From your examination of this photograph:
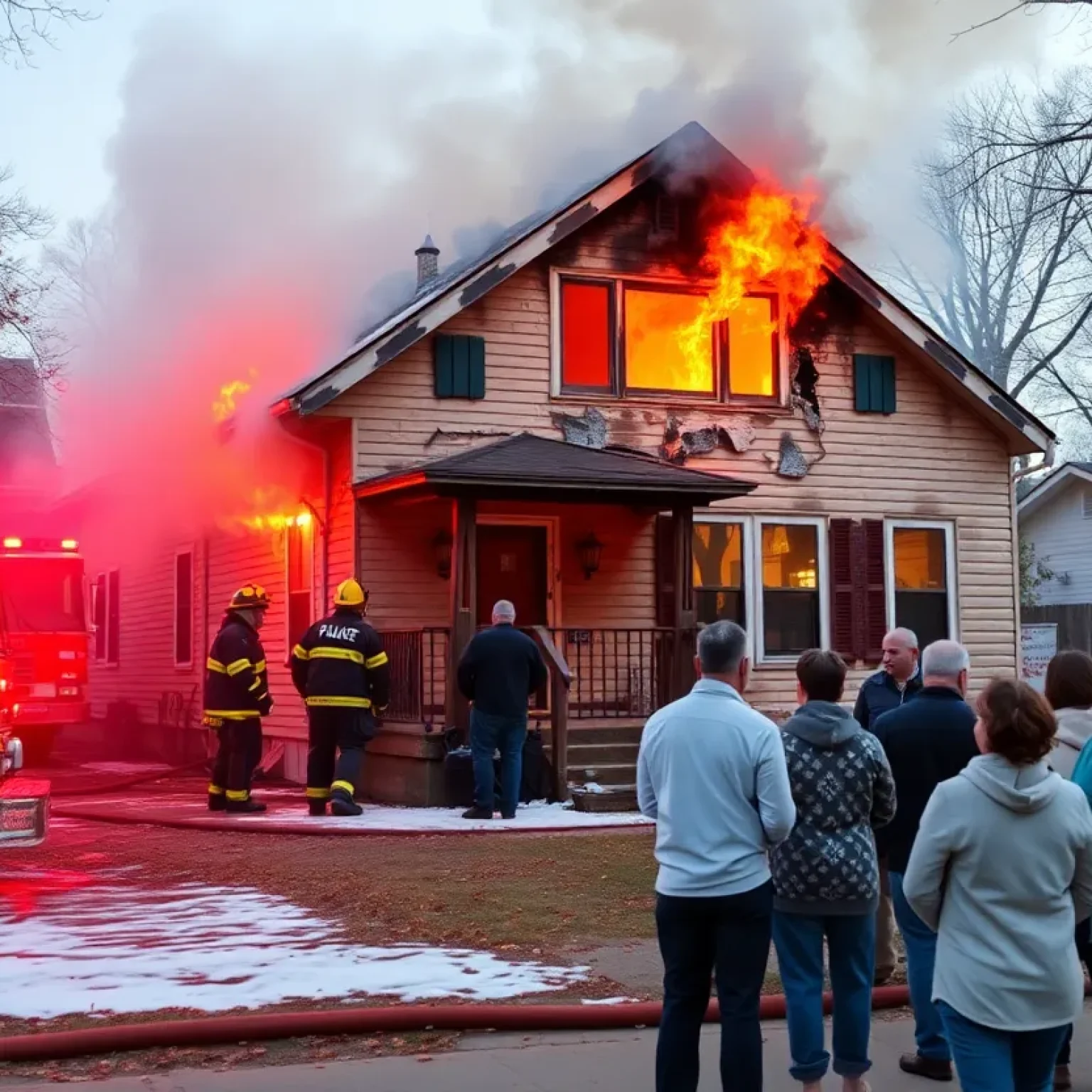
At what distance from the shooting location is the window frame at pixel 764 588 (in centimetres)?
1719

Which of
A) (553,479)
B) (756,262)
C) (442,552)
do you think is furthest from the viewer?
(756,262)

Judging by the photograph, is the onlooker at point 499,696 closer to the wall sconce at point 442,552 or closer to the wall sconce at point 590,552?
the wall sconce at point 442,552

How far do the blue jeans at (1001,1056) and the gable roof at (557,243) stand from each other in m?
11.2

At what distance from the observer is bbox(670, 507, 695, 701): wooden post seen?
15.1m

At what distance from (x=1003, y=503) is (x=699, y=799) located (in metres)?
14.6

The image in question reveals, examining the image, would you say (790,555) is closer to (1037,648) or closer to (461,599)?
(461,599)

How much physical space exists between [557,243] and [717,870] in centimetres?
1211

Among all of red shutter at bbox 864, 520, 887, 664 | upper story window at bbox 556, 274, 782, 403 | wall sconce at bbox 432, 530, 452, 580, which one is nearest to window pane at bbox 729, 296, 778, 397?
upper story window at bbox 556, 274, 782, 403

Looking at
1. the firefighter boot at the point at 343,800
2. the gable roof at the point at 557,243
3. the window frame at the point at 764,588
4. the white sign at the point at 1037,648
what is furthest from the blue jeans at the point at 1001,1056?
the white sign at the point at 1037,648

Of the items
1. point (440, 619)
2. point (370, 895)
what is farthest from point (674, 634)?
point (370, 895)

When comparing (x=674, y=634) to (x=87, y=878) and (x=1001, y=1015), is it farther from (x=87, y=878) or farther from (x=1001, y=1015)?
(x=1001, y=1015)

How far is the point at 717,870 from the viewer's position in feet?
15.5

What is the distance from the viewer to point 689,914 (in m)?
4.76

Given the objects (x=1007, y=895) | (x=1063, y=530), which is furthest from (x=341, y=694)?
Result: (x=1063, y=530)
